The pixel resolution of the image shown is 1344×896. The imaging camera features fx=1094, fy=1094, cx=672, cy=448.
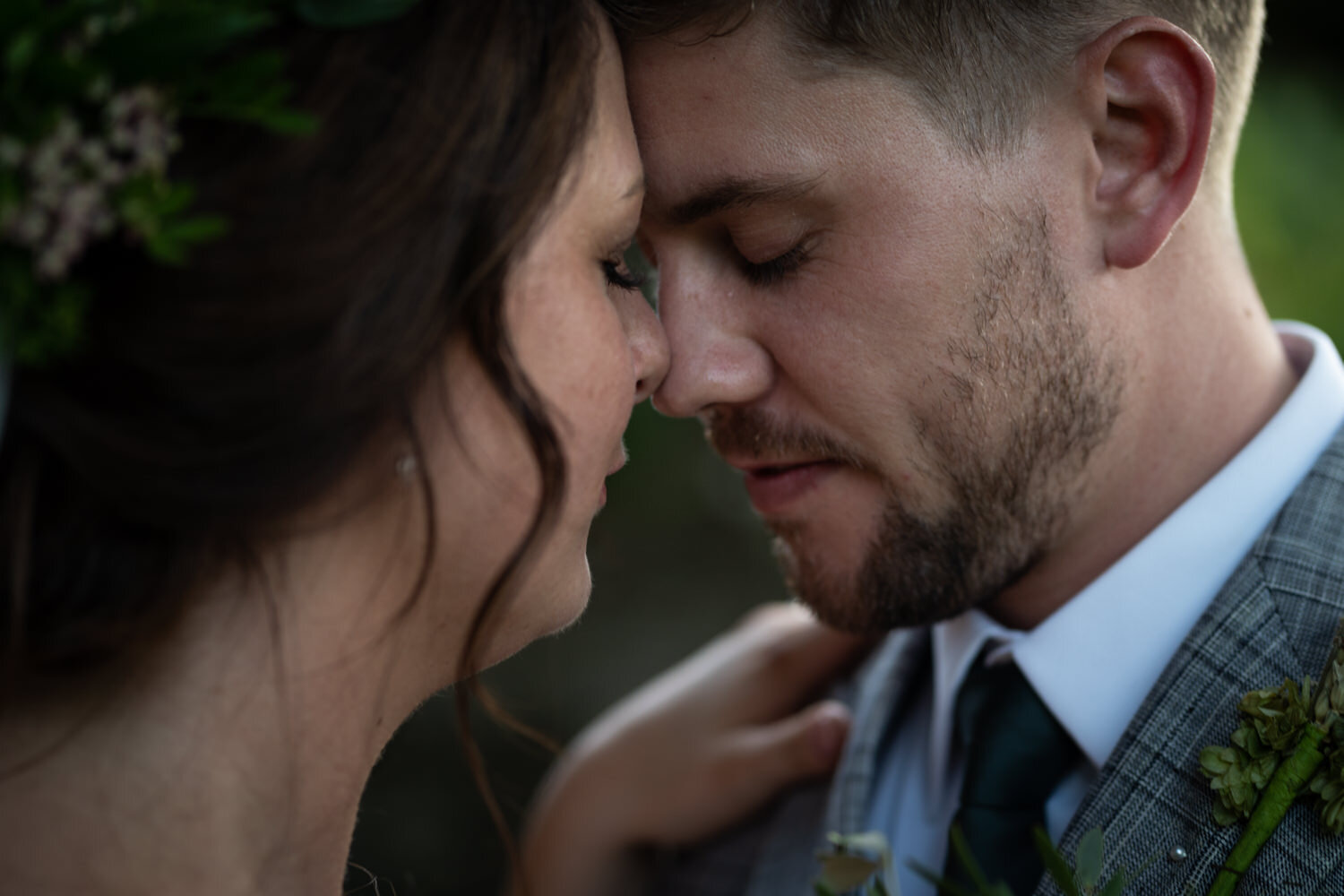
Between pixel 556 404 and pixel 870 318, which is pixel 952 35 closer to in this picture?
pixel 870 318

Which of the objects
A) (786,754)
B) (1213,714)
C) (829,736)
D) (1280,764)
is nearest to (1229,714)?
(1213,714)

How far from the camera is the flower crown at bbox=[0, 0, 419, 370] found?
1.08 meters

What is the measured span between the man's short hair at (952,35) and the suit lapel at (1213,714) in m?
0.84

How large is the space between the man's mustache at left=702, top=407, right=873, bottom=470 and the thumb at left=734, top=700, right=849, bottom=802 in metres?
0.73

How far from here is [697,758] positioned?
104 inches

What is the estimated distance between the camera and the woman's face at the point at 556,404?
1.47 m

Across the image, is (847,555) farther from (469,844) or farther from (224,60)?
(469,844)

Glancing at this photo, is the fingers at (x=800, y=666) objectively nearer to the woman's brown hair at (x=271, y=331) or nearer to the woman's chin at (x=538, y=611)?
the woman's chin at (x=538, y=611)

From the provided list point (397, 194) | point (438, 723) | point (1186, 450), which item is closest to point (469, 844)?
point (438, 723)

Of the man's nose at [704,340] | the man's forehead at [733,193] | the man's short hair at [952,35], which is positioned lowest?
the man's nose at [704,340]

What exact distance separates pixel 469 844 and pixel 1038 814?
4069 millimetres

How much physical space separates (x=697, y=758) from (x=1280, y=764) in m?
1.40

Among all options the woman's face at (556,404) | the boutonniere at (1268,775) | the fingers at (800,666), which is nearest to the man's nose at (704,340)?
the woman's face at (556,404)

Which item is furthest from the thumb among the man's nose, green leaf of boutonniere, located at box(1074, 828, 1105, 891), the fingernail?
green leaf of boutonniere, located at box(1074, 828, 1105, 891)
